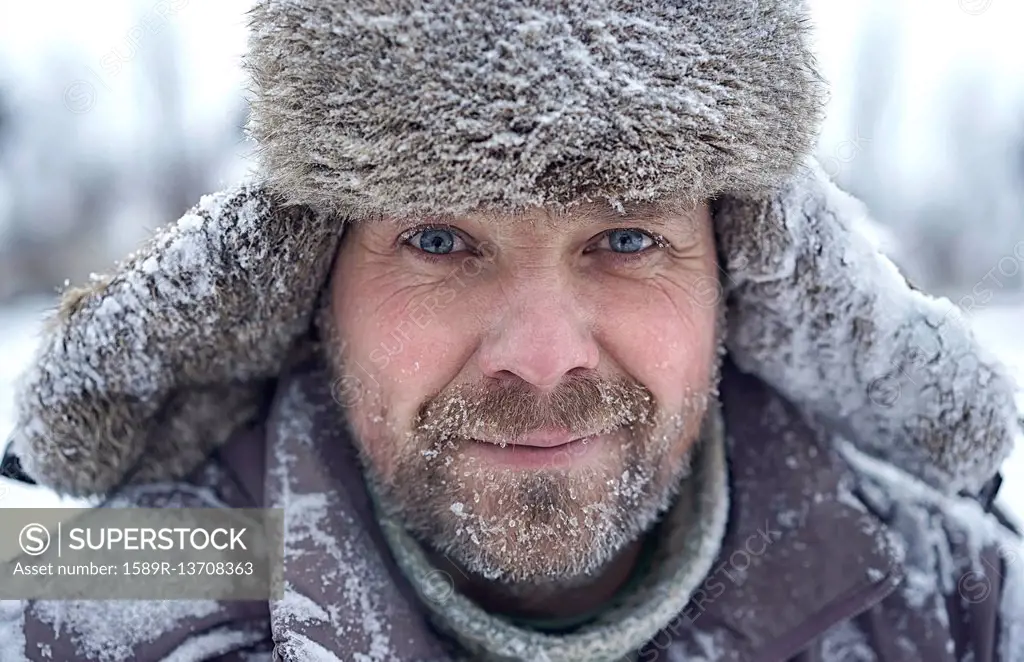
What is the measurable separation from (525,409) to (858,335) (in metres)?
0.69

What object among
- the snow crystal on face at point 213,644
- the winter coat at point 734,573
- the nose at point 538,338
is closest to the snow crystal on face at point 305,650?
the winter coat at point 734,573

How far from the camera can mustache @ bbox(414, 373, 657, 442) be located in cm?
125

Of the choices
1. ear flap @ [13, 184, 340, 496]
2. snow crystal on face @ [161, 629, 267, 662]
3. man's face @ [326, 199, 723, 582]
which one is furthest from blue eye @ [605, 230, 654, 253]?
snow crystal on face @ [161, 629, 267, 662]

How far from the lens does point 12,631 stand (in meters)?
1.29

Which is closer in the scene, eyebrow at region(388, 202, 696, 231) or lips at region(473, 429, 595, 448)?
eyebrow at region(388, 202, 696, 231)

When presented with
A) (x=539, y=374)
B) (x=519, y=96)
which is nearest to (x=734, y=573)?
A: (x=539, y=374)

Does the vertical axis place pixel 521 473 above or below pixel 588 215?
below

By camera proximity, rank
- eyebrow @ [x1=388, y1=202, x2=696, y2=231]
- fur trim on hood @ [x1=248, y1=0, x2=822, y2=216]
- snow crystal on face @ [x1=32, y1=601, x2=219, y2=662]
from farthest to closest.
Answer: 1. snow crystal on face @ [x1=32, y1=601, x2=219, y2=662]
2. eyebrow @ [x1=388, y1=202, x2=696, y2=231]
3. fur trim on hood @ [x1=248, y1=0, x2=822, y2=216]

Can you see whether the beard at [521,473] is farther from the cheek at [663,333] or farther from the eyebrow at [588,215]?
the eyebrow at [588,215]

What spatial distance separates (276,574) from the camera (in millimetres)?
1293

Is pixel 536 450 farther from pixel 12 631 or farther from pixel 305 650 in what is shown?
pixel 12 631

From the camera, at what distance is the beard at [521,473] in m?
1.27

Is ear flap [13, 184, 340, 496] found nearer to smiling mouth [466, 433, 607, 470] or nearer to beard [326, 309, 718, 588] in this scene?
beard [326, 309, 718, 588]

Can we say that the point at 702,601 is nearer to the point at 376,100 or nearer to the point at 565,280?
the point at 565,280
